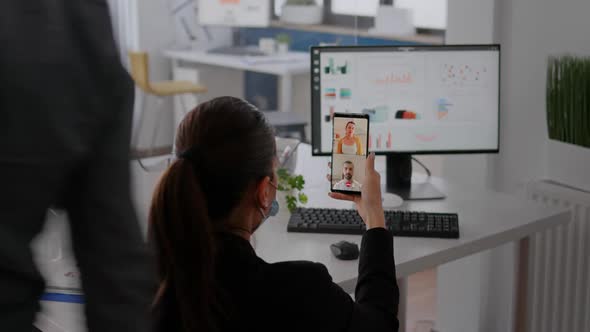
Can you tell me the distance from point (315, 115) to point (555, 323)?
1060mm

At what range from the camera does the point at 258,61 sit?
17.4ft

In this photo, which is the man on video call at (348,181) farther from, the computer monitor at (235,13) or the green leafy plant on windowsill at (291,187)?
the computer monitor at (235,13)

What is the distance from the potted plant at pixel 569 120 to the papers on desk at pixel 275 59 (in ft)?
8.84

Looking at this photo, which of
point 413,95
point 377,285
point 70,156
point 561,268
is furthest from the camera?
point 561,268

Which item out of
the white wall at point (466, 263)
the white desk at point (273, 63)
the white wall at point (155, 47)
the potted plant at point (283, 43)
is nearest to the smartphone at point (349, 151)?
the white wall at point (466, 263)

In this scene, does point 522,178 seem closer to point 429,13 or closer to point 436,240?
point 436,240

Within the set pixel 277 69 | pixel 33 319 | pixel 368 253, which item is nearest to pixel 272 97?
pixel 277 69

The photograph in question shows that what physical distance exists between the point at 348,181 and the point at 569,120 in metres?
1.01

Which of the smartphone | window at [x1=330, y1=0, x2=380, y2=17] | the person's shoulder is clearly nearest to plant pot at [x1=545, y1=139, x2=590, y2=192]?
the smartphone

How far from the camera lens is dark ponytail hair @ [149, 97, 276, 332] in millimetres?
1364

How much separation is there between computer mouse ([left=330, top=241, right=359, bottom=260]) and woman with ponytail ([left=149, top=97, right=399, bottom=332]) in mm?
419

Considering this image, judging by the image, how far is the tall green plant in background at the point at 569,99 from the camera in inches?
102

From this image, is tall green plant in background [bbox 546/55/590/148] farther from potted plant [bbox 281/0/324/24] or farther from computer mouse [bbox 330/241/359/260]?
potted plant [bbox 281/0/324/24]

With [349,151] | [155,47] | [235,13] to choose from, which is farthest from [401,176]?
[155,47]
